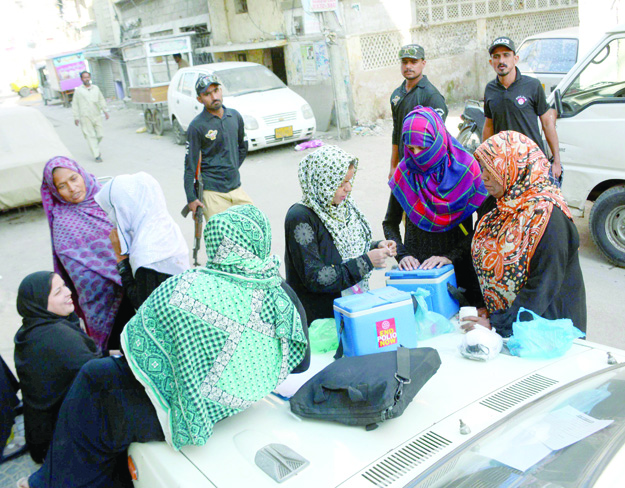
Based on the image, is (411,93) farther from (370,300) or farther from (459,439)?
(459,439)

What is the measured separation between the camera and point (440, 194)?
121 inches

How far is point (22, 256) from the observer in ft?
24.3

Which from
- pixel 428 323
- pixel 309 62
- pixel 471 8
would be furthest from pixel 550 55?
pixel 428 323

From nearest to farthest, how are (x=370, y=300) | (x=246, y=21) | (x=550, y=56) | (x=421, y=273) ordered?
(x=370, y=300), (x=421, y=273), (x=550, y=56), (x=246, y=21)

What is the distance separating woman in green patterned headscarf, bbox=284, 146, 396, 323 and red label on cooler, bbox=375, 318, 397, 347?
0.52 metres

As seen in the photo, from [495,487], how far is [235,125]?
195 inches

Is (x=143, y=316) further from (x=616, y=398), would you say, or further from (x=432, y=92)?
(x=432, y=92)

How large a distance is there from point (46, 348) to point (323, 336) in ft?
4.43

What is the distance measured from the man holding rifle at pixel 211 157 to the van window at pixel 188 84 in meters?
7.08

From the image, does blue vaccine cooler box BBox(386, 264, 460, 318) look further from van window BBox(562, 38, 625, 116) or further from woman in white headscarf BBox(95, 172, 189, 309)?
van window BBox(562, 38, 625, 116)

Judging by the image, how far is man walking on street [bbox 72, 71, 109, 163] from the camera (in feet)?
39.8

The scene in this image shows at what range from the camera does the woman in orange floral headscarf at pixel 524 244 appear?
241 centimetres

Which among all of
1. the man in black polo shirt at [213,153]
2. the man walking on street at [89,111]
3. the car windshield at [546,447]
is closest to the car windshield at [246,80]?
the man walking on street at [89,111]

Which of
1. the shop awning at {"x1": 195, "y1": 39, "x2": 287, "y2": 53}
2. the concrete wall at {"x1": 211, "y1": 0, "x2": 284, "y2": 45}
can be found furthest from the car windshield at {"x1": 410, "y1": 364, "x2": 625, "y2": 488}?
the concrete wall at {"x1": 211, "y1": 0, "x2": 284, "y2": 45}
